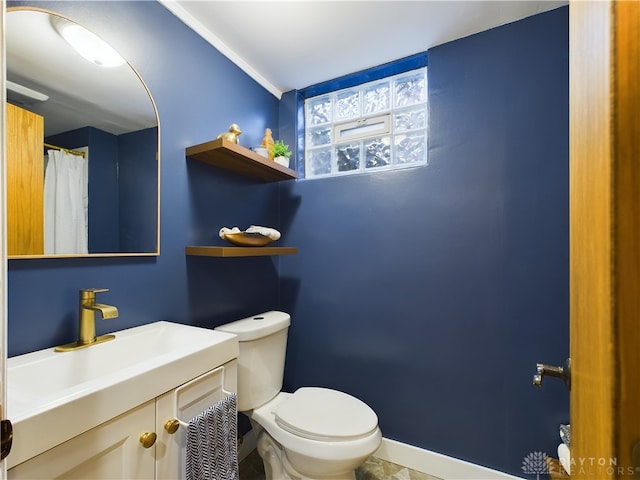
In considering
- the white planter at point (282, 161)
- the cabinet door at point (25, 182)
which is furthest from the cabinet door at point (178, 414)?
the white planter at point (282, 161)

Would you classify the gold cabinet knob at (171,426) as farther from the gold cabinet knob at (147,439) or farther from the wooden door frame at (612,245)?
the wooden door frame at (612,245)

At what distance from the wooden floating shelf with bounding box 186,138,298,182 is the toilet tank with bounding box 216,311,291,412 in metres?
0.84

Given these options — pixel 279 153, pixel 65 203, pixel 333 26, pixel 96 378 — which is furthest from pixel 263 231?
pixel 333 26

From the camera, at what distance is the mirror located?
0.84 metres

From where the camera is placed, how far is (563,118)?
1.27 metres

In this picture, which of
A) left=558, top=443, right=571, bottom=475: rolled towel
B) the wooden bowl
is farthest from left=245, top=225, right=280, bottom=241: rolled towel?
left=558, top=443, right=571, bottom=475: rolled towel

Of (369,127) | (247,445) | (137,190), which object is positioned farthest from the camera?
(369,127)

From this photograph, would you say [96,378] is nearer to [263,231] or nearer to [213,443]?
[213,443]

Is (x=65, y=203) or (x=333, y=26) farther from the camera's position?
(x=333, y=26)

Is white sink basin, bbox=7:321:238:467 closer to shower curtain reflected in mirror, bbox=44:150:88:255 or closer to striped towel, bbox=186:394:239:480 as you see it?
striped towel, bbox=186:394:239:480

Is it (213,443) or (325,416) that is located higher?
(213,443)

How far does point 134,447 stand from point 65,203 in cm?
80

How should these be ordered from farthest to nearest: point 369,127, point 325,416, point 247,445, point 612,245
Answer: point 369,127
point 247,445
point 325,416
point 612,245

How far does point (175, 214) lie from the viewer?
1.30 meters
